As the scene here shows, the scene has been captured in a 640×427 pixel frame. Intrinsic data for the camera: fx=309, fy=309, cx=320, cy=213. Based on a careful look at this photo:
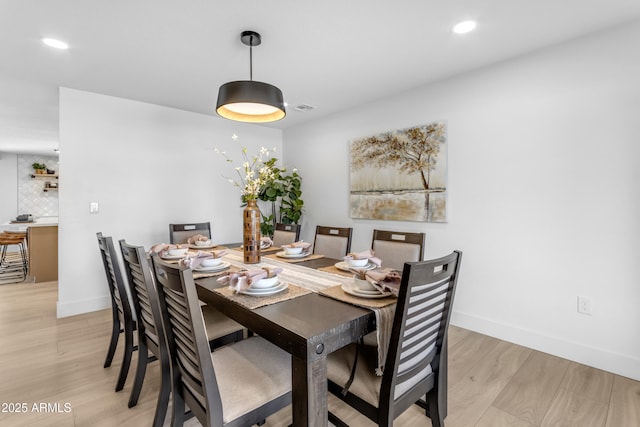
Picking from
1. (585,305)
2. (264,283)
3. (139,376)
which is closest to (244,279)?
(264,283)

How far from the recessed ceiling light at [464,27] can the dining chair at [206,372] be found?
7.54 feet

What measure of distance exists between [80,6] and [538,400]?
3.65m

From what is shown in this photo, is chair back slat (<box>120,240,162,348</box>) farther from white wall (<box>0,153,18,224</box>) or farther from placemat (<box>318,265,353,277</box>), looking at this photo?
white wall (<box>0,153,18,224</box>)

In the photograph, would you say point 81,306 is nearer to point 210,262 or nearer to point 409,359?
point 210,262

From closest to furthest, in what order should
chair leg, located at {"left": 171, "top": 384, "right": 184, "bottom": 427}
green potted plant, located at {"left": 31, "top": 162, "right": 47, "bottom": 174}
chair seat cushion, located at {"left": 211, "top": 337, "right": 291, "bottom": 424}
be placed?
chair seat cushion, located at {"left": 211, "top": 337, "right": 291, "bottom": 424}, chair leg, located at {"left": 171, "top": 384, "right": 184, "bottom": 427}, green potted plant, located at {"left": 31, "top": 162, "right": 47, "bottom": 174}

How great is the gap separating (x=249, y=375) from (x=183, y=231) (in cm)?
233

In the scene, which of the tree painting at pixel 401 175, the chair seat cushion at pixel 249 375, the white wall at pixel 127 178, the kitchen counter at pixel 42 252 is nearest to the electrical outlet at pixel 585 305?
the tree painting at pixel 401 175

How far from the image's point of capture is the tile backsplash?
23.1ft

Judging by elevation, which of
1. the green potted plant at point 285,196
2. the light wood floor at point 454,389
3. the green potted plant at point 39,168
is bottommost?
the light wood floor at point 454,389

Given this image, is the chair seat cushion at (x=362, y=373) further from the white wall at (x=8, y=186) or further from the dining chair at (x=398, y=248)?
the white wall at (x=8, y=186)

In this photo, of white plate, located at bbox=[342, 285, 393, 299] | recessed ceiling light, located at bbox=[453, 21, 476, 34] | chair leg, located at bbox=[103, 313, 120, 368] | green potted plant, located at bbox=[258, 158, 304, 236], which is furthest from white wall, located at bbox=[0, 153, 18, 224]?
recessed ceiling light, located at bbox=[453, 21, 476, 34]

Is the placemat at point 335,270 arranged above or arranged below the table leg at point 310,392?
above

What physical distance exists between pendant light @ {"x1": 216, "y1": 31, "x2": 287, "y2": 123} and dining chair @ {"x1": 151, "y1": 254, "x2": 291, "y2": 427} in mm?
1114

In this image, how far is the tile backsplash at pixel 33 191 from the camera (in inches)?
277
